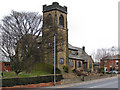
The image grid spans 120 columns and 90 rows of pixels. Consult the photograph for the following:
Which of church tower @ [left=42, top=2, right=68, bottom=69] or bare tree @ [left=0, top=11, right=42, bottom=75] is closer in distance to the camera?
bare tree @ [left=0, top=11, right=42, bottom=75]

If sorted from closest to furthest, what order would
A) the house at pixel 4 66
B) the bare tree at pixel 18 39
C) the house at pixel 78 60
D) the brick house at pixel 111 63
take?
the bare tree at pixel 18 39 → the house at pixel 4 66 → the house at pixel 78 60 → the brick house at pixel 111 63

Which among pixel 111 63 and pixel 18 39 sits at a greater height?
pixel 18 39

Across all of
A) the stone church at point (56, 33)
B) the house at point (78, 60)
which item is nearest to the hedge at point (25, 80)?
the stone church at point (56, 33)

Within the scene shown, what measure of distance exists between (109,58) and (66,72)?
46419mm

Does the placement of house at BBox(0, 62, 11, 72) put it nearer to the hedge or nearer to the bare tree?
the bare tree

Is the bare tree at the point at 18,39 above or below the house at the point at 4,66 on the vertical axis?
above

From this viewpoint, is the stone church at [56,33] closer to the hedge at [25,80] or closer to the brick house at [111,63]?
the hedge at [25,80]

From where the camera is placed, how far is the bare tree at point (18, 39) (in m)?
26.7

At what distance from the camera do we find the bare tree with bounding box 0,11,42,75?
26689 millimetres

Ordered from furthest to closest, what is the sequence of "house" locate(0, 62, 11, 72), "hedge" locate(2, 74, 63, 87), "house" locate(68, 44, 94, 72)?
"house" locate(68, 44, 94, 72), "house" locate(0, 62, 11, 72), "hedge" locate(2, 74, 63, 87)

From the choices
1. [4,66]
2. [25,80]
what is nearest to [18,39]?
[25,80]

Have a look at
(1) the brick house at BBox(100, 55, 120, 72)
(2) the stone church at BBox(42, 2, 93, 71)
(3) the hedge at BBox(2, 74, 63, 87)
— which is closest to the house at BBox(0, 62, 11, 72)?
(2) the stone church at BBox(42, 2, 93, 71)

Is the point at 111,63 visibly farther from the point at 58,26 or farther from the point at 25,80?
the point at 25,80

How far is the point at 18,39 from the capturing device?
27.2m
